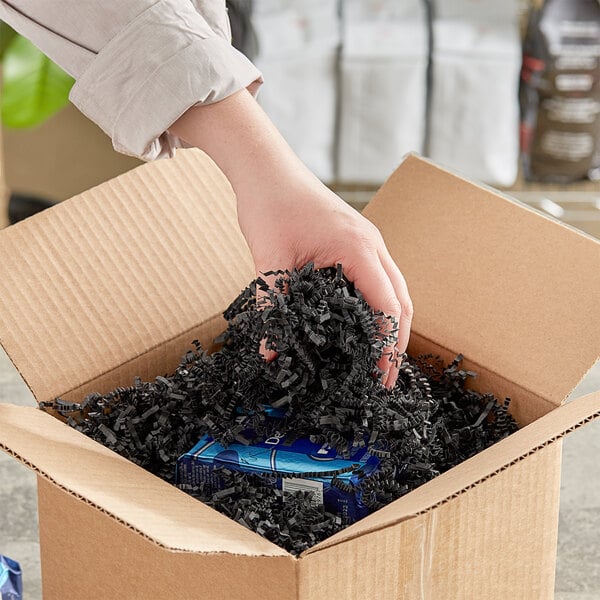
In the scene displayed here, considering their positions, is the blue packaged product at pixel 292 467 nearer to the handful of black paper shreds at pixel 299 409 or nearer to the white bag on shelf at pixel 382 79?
the handful of black paper shreds at pixel 299 409

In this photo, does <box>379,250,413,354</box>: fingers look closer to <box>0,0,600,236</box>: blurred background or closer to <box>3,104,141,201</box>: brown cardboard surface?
<box>0,0,600,236</box>: blurred background

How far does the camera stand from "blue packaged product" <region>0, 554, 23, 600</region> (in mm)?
920

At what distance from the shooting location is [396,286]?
952 mm

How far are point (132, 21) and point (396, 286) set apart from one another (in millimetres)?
333

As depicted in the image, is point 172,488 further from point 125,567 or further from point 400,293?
point 400,293

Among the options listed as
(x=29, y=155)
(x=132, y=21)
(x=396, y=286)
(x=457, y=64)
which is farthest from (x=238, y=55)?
(x=29, y=155)

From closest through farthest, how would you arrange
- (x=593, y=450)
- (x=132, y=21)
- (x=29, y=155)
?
(x=132, y=21) → (x=593, y=450) → (x=29, y=155)

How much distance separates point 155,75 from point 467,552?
48 cm

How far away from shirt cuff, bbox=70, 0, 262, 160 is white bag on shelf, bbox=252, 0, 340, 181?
4.11 ft

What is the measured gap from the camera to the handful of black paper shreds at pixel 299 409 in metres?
0.92

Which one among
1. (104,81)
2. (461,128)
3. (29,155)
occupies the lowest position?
(29,155)

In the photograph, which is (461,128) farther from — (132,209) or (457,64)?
(132,209)

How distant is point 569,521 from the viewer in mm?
1164

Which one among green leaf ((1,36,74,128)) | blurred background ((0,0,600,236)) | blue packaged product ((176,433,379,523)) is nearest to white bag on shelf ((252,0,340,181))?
blurred background ((0,0,600,236))
